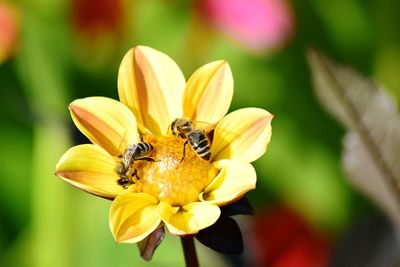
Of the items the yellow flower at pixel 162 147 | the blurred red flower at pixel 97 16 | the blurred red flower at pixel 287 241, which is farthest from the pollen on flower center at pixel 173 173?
the blurred red flower at pixel 97 16

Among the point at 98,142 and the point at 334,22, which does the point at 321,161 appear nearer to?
the point at 334,22

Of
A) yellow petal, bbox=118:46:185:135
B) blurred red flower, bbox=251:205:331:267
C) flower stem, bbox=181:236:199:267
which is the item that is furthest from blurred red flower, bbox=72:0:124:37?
flower stem, bbox=181:236:199:267

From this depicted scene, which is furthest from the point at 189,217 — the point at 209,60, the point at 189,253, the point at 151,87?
the point at 209,60

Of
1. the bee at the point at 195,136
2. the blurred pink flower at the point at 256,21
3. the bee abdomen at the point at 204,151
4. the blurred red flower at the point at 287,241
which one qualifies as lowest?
the blurred red flower at the point at 287,241

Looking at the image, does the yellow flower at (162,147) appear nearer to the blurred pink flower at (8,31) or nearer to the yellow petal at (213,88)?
the yellow petal at (213,88)

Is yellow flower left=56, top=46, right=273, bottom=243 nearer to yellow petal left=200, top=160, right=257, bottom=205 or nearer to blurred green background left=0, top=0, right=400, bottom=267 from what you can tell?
yellow petal left=200, top=160, right=257, bottom=205

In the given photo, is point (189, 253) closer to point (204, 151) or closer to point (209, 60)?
point (204, 151)
